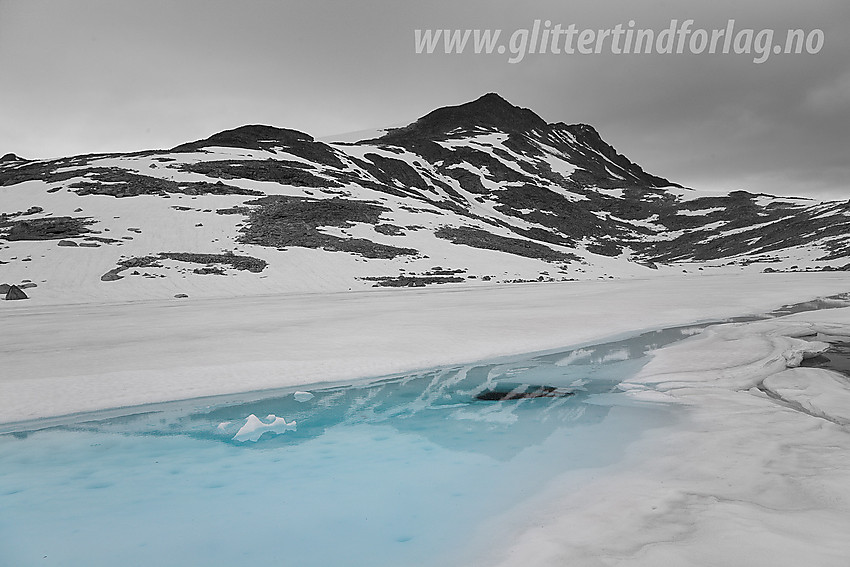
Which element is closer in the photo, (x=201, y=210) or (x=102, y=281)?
(x=102, y=281)

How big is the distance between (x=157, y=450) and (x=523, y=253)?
5329 centimetres

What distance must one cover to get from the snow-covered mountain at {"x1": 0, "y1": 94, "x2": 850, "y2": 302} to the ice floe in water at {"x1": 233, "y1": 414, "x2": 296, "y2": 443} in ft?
99.6

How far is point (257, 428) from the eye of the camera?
306 inches

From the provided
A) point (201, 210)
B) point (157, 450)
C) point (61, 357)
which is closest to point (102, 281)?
point (201, 210)

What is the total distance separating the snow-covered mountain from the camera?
3984cm

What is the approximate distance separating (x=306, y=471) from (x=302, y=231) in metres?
48.1

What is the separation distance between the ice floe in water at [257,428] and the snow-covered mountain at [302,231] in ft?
99.6

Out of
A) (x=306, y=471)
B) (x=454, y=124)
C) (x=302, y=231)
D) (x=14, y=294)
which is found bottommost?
(x=14, y=294)

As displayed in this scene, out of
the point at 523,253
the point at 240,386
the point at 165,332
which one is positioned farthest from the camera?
the point at 523,253

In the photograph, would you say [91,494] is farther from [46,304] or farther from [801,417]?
[46,304]

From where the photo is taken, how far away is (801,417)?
7.26 meters

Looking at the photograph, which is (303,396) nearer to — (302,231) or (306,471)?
(306,471)

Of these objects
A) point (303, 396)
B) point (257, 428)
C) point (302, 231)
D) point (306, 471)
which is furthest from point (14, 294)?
point (306, 471)

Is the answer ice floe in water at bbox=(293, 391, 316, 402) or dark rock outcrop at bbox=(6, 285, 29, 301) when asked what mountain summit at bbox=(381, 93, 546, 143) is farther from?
ice floe in water at bbox=(293, 391, 316, 402)
